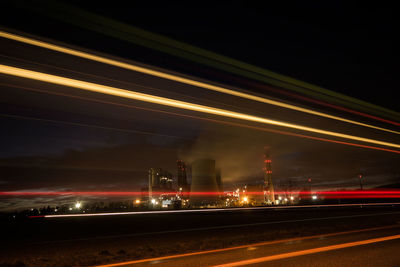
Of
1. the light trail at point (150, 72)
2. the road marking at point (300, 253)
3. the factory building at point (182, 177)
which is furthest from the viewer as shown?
the factory building at point (182, 177)

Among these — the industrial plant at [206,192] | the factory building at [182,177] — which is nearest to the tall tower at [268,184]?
the industrial plant at [206,192]

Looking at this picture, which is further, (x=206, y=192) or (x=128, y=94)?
(x=206, y=192)

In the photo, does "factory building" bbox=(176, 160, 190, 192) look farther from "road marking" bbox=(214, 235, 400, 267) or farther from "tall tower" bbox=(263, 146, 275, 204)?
"road marking" bbox=(214, 235, 400, 267)

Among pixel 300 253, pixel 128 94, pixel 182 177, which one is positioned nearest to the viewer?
pixel 300 253

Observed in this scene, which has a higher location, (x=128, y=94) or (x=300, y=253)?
(x=128, y=94)

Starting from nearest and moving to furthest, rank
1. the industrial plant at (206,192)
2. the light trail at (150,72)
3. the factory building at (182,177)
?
1. the light trail at (150,72)
2. the industrial plant at (206,192)
3. the factory building at (182,177)

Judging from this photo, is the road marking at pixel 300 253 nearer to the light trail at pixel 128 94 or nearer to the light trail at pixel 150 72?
the light trail at pixel 128 94

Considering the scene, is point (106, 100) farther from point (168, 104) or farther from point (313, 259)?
point (313, 259)

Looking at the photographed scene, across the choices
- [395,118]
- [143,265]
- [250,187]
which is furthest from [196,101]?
[250,187]

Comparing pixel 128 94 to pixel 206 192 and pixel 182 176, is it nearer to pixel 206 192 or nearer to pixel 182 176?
pixel 206 192

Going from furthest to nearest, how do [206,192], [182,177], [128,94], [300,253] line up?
[182,177], [206,192], [128,94], [300,253]

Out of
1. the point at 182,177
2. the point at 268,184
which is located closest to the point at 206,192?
the point at 268,184

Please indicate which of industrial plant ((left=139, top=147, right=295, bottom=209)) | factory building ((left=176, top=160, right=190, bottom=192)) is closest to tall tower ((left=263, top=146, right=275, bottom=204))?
industrial plant ((left=139, top=147, right=295, bottom=209))

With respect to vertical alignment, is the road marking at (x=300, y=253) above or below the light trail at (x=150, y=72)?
below
